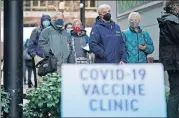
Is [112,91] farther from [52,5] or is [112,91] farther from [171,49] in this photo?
[52,5]

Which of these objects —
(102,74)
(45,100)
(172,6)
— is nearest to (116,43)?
(172,6)

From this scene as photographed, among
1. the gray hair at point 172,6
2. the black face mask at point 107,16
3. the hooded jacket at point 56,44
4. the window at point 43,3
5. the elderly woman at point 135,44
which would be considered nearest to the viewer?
the gray hair at point 172,6

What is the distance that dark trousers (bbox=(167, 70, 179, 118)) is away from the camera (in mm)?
6957

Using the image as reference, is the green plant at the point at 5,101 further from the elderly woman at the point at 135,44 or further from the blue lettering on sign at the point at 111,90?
the blue lettering on sign at the point at 111,90

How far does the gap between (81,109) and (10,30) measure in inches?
122

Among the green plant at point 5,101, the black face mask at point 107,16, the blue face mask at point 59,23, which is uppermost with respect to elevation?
the black face mask at point 107,16

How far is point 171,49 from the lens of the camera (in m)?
6.96

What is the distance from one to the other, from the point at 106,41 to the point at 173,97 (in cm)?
132

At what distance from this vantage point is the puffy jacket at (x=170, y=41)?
690cm

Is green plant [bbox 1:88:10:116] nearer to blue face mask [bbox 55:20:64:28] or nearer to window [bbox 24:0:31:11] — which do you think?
blue face mask [bbox 55:20:64:28]

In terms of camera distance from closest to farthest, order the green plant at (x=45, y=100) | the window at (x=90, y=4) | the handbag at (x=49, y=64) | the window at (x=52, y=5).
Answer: the green plant at (x=45, y=100), the handbag at (x=49, y=64), the window at (x=52, y=5), the window at (x=90, y=4)

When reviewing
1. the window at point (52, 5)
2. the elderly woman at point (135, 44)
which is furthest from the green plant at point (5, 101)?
the window at point (52, 5)

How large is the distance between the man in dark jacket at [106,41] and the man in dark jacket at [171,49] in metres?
0.75

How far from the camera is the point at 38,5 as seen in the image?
158 feet
